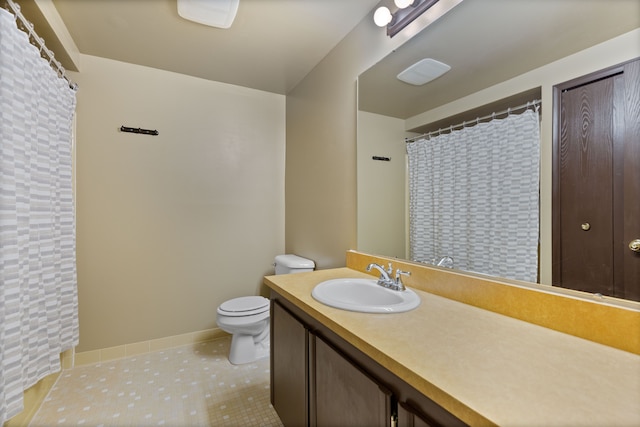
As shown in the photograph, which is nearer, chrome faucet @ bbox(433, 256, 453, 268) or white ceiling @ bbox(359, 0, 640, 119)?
white ceiling @ bbox(359, 0, 640, 119)

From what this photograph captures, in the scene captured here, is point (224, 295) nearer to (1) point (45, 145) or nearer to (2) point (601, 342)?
(1) point (45, 145)

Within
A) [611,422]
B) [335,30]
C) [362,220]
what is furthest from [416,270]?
[335,30]

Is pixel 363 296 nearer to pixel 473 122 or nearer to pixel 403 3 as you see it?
pixel 473 122

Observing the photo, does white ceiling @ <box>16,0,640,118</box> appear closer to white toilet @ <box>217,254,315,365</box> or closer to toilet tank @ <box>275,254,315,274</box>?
toilet tank @ <box>275,254,315,274</box>

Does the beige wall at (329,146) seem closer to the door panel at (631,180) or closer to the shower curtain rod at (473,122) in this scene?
the shower curtain rod at (473,122)

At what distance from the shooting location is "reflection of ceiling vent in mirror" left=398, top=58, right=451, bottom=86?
1.35 meters

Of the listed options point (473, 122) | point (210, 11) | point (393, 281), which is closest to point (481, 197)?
point (473, 122)

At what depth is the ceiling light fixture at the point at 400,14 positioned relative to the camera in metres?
1.38

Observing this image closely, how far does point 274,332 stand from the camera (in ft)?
5.08

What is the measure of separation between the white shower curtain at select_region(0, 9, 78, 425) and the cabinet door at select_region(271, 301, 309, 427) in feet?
3.72

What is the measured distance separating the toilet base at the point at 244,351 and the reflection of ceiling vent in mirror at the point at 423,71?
84.3 inches

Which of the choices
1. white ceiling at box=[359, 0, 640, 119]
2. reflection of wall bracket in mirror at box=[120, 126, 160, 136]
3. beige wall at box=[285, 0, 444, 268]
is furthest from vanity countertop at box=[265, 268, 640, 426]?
reflection of wall bracket in mirror at box=[120, 126, 160, 136]

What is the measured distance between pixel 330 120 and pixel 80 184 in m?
1.98

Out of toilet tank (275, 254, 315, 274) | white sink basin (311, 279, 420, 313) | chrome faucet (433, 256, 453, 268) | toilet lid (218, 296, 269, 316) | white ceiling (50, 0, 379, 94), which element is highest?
white ceiling (50, 0, 379, 94)
